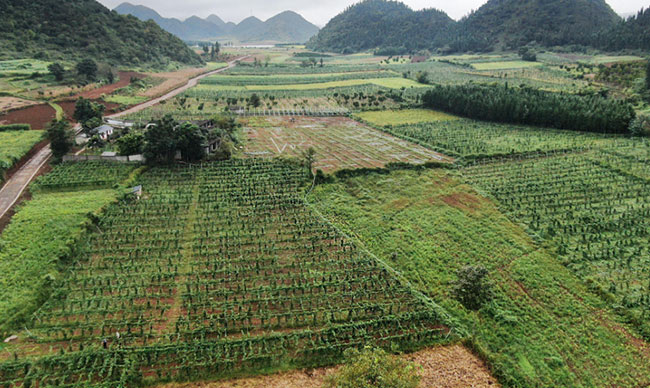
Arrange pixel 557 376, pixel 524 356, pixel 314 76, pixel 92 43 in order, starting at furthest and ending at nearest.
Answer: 1. pixel 314 76
2. pixel 92 43
3. pixel 524 356
4. pixel 557 376

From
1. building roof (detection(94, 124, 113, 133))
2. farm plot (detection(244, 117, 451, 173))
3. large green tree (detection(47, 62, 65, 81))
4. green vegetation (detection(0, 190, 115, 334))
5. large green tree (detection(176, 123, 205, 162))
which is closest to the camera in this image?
green vegetation (detection(0, 190, 115, 334))

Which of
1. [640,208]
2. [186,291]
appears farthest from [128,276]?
[640,208]

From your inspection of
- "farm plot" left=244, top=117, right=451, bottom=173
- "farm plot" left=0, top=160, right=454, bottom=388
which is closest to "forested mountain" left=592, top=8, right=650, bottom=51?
"farm plot" left=244, top=117, right=451, bottom=173

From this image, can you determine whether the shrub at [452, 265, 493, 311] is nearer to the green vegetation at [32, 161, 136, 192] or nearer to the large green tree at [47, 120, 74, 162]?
the green vegetation at [32, 161, 136, 192]

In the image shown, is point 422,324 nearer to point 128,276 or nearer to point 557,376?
point 557,376

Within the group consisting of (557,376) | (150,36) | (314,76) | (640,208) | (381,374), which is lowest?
(557,376)

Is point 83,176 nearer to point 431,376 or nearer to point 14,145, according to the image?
point 14,145

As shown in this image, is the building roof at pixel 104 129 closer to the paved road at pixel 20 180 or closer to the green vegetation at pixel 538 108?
the paved road at pixel 20 180
